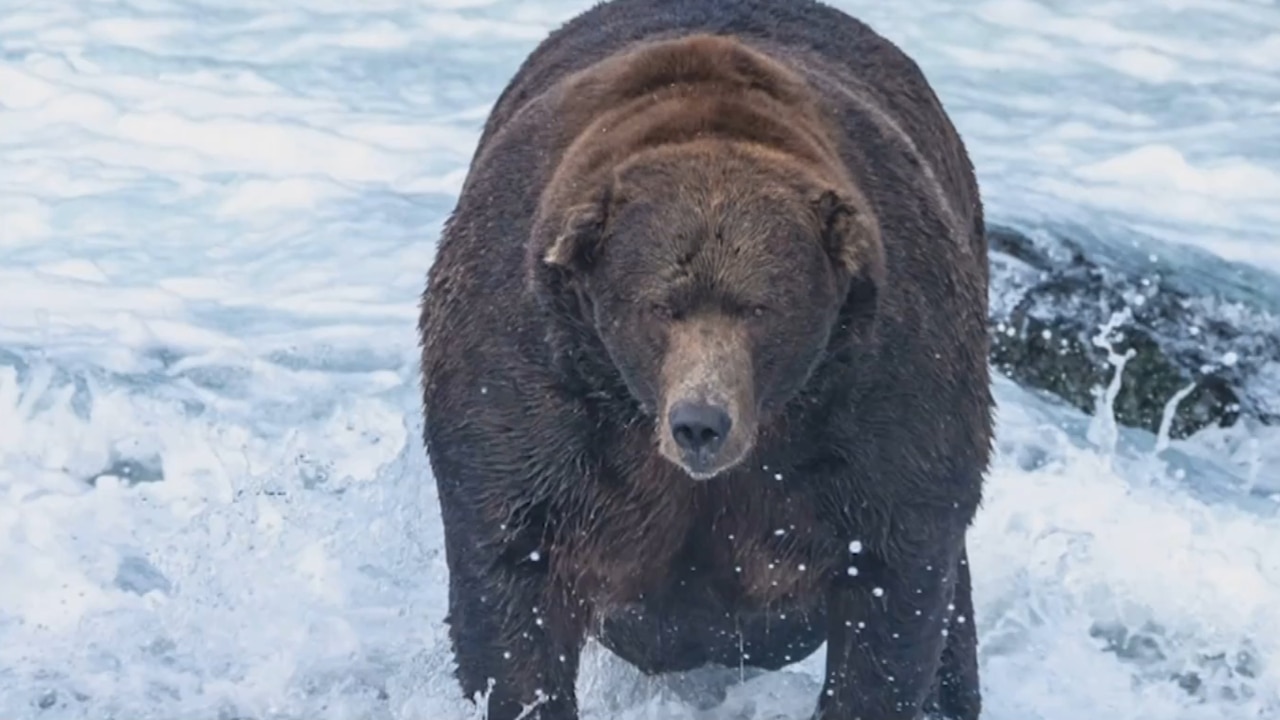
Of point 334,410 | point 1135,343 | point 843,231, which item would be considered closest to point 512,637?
point 843,231

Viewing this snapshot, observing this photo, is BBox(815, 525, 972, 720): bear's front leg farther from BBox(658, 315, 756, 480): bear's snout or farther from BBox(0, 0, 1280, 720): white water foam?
BBox(0, 0, 1280, 720): white water foam

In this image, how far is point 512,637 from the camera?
4.94m

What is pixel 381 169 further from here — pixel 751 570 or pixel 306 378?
pixel 751 570

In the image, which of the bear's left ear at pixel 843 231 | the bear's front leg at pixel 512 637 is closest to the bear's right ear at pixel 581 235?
the bear's left ear at pixel 843 231

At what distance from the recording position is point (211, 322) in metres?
9.24

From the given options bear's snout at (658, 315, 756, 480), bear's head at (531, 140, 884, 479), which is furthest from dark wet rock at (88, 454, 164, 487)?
bear's snout at (658, 315, 756, 480)

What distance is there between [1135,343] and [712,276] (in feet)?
15.7

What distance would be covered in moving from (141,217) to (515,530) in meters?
6.13

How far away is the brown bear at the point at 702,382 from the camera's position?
14.2 ft

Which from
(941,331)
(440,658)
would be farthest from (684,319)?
(440,658)

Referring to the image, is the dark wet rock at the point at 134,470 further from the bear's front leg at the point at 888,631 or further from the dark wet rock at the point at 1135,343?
the bear's front leg at the point at 888,631

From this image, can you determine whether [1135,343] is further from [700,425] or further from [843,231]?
[700,425]

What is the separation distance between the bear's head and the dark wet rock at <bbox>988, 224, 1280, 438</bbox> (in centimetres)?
435

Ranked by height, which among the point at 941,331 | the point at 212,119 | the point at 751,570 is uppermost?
the point at 941,331
